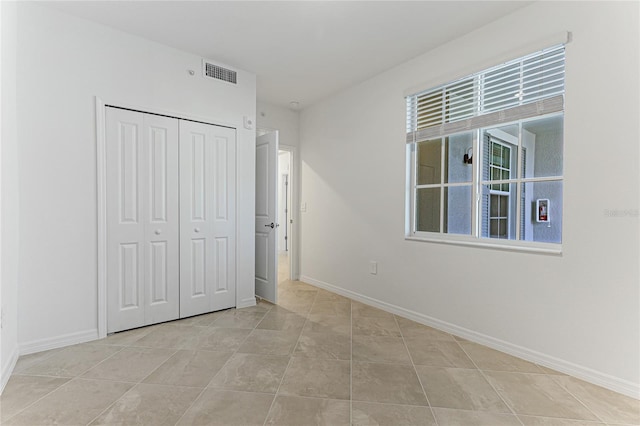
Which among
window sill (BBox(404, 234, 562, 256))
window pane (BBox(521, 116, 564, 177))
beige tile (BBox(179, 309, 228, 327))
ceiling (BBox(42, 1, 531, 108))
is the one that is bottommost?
beige tile (BBox(179, 309, 228, 327))

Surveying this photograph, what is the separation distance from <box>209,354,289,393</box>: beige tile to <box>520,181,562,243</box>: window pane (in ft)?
6.85

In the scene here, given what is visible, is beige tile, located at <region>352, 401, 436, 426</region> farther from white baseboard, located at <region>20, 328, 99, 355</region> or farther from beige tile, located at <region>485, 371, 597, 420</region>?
white baseboard, located at <region>20, 328, 99, 355</region>

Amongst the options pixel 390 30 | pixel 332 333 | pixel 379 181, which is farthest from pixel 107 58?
pixel 332 333

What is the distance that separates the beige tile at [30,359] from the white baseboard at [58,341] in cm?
4

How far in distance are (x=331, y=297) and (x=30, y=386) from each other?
2.76m

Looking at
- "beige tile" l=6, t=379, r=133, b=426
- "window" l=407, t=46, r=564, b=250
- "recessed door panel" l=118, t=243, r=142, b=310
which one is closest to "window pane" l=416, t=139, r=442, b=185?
"window" l=407, t=46, r=564, b=250

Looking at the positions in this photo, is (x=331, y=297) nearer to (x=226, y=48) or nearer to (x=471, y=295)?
(x=471, y=295)

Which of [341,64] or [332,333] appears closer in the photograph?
[332,333]

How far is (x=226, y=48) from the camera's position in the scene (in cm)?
292

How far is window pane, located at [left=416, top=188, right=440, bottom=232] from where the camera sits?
9.93ft

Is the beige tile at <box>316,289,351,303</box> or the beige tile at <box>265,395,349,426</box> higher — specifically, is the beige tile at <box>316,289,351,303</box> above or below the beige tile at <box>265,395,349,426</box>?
below

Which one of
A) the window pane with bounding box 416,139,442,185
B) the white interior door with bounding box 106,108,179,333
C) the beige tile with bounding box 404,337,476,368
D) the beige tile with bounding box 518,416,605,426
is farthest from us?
the window pane with bounding box 416,139,442,185

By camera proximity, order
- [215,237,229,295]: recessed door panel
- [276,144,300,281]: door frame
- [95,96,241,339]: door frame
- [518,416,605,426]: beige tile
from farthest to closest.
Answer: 1. [276,144,300,281]: door frame
2. [215,237,229,295]: recessed door panel
3. [95,96,241,339]: door frame
4. [518,416,605,426]: beige tile

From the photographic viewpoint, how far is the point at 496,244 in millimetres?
2508
